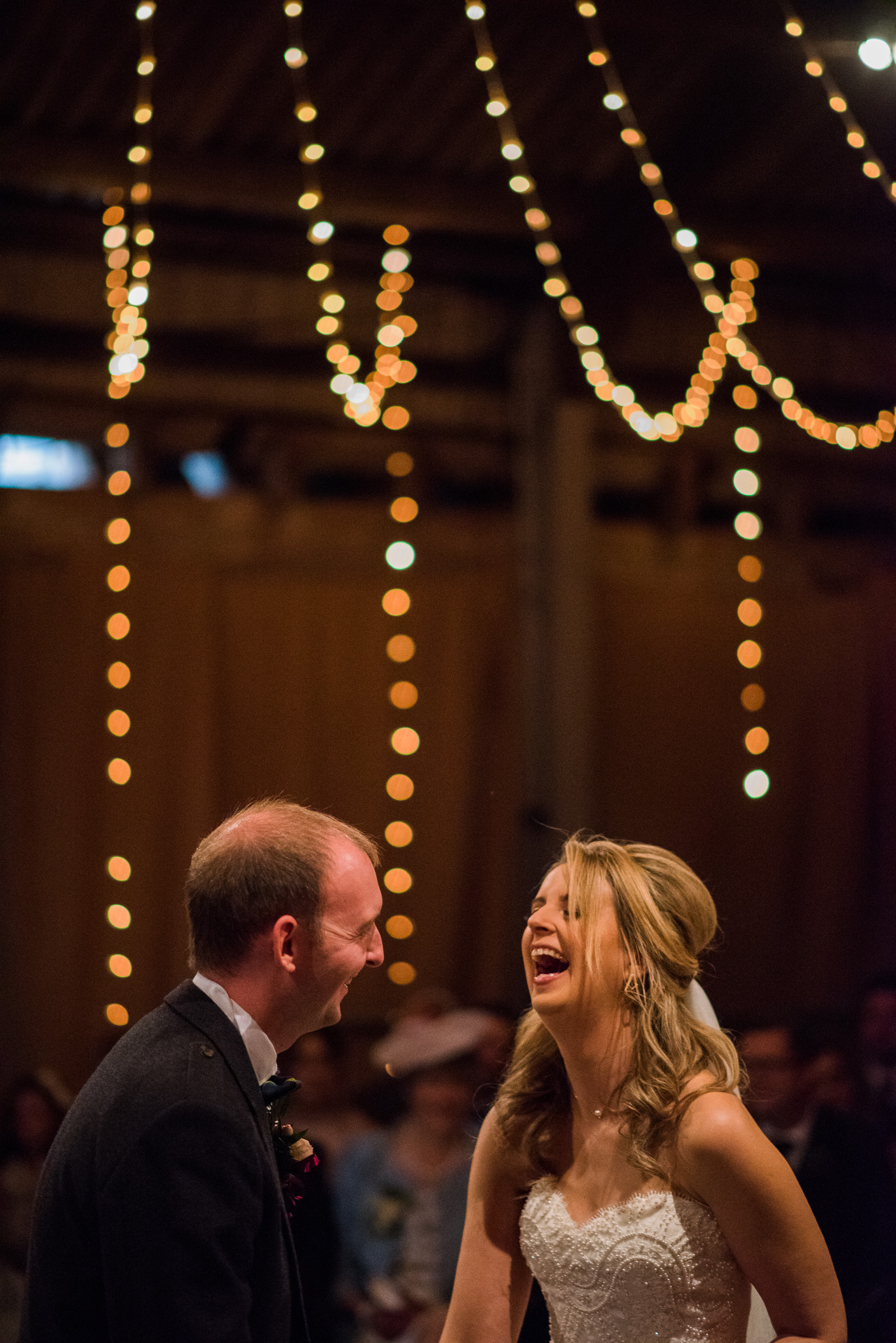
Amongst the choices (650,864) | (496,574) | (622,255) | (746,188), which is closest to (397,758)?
(496,574)

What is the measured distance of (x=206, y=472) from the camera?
5750 mm

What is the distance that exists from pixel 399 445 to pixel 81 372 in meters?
1.34

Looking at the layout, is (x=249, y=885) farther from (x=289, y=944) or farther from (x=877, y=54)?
(x=877, y=54)

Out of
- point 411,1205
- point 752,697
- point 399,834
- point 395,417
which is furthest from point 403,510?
point 411,1205

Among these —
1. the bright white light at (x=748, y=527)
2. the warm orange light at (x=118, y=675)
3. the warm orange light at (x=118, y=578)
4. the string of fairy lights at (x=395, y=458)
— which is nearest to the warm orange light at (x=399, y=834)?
the string of fairy lights at (x=395, y=458)

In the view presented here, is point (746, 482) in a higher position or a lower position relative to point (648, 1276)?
higher

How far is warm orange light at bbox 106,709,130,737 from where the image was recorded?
521 centimetres

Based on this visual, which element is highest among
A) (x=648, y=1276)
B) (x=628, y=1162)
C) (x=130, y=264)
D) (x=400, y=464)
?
(x=130, y=264)

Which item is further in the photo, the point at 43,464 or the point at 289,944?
the point at 43,464

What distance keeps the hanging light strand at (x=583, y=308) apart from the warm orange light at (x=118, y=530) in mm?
1893

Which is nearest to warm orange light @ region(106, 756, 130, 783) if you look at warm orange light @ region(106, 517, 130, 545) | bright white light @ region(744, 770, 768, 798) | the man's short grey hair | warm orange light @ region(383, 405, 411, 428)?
warm orange light @ region(106, 517, 130, 545)

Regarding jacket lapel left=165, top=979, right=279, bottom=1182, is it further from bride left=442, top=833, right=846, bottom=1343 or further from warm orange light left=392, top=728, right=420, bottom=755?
warm orange light left=392, top=728, right=420, bottom=755

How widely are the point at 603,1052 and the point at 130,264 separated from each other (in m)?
4.19

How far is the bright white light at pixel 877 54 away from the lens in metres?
3.09
